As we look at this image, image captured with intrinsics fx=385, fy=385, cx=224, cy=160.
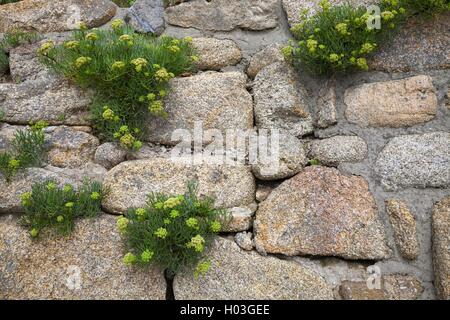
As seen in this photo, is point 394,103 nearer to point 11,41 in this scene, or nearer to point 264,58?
point 264,58

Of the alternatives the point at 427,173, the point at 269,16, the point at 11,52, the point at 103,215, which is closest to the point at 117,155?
the point at 103,215

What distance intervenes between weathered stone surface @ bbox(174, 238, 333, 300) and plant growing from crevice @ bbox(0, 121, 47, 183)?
140 cm

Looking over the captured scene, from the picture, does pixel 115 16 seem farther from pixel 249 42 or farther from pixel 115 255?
pixel 115 255

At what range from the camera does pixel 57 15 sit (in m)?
3.56

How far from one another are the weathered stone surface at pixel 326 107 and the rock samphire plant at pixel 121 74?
1137 millimetres

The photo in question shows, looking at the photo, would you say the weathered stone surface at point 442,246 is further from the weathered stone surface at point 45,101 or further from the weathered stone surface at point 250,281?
the weathered stone surface at point 45,101

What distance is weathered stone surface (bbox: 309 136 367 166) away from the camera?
9.18ft

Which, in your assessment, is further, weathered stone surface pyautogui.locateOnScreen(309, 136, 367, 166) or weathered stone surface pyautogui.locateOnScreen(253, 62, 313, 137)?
weathered stone surface pyautogui.locateOnScreen(253, 62, 313, 137)

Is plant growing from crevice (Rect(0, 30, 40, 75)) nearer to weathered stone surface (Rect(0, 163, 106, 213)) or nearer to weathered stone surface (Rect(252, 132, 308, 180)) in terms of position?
weathered stone surface (Rect(0, 163, 106, 213))

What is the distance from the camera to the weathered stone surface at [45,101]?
3066 millimetres

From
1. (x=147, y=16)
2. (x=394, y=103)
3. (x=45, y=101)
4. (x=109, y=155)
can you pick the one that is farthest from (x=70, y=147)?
(x=394, y=103)

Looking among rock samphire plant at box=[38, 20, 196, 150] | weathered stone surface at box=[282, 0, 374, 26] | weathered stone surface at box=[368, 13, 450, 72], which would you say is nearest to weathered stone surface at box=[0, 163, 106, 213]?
rock samphire plant at box=[38, 20, 196, 150]

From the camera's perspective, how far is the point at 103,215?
2732 millimetres

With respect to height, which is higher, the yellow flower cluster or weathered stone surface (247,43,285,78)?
weathered stone surface (247,43,285,78)
